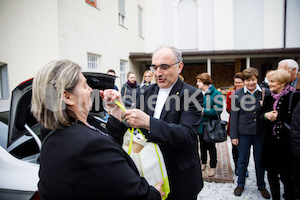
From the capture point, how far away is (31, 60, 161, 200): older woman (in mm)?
1099

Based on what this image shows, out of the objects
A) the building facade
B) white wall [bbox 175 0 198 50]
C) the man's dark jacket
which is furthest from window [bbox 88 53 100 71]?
the man's dark jacket

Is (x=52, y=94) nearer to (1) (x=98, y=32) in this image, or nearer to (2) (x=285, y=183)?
(2) (x=285, y=183)

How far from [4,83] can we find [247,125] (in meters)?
9.68

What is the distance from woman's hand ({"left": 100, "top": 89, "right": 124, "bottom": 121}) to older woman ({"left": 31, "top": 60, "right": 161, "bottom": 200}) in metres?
0.43

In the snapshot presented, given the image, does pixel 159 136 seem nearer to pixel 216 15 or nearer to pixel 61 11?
pixel 61 11

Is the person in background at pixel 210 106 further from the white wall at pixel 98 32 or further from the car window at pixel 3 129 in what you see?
the white wall at pixel 98 32

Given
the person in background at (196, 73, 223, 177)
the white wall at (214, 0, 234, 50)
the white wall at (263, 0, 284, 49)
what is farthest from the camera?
the white wall at (214, 0, 234, 50)

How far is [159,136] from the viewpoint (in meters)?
1.61

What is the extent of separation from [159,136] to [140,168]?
0.26 meters

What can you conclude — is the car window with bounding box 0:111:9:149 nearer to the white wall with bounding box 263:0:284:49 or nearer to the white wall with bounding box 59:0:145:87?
the white wall with bounding box 59:0:145:87

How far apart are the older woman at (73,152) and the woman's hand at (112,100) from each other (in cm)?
43

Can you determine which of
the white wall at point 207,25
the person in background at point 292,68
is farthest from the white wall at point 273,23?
the person in background at point 292,68

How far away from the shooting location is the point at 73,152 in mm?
1097

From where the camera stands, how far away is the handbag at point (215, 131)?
4.23m
